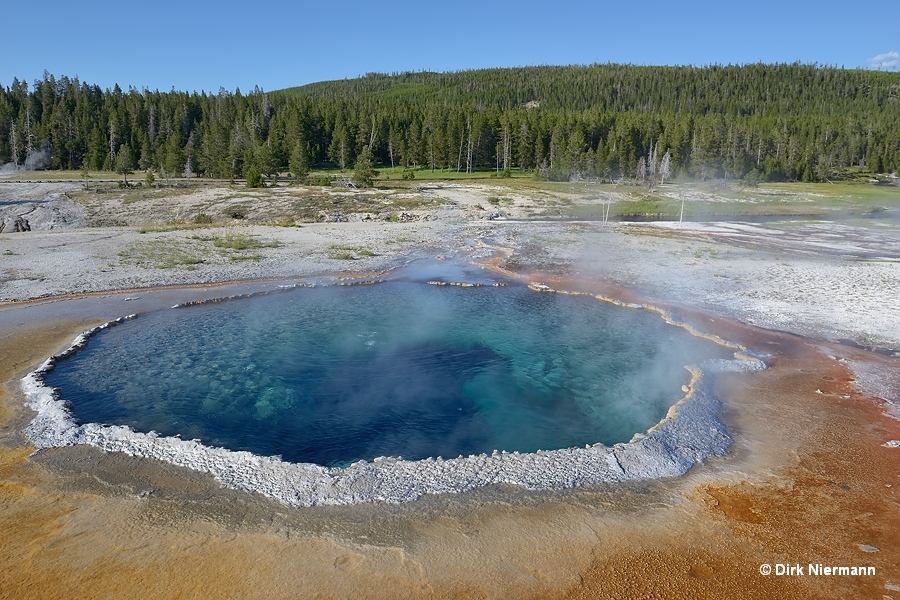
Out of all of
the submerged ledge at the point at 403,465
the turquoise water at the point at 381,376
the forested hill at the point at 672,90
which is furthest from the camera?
the forested hill at the point at 672,90

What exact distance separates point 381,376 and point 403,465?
3.98 metres

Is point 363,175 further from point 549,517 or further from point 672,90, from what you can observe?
point 672,90

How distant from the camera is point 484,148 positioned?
239 feet

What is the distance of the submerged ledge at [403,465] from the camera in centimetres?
664

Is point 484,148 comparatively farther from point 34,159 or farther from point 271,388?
point 271,388

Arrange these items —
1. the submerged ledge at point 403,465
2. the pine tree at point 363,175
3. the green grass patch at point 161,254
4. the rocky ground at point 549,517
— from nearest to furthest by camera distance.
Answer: the rocky ground at point 549,517 < the submerged ledge at point 403,465 < the green grass patch at point 161,254 < the pine tree at point 363,175

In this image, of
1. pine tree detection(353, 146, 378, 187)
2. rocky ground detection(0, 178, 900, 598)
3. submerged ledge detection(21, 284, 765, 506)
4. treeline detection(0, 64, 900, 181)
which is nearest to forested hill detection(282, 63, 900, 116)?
treeline detection(0, 64, 900, 181)

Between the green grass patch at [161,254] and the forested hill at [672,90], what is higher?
the forested hill at [672,90]

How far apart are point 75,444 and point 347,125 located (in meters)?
68.1

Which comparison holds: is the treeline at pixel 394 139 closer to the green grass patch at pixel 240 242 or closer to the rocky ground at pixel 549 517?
the green grass patch at pixel 240 242

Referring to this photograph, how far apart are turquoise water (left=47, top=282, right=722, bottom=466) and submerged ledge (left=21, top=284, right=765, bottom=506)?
74 cm

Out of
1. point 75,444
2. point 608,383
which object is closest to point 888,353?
point 608,383

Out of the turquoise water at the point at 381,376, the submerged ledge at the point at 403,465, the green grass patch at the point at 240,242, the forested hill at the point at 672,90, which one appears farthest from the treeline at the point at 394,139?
the submerged ledge at the point at 403,465

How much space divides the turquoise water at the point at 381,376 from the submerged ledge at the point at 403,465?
2.42 ft
